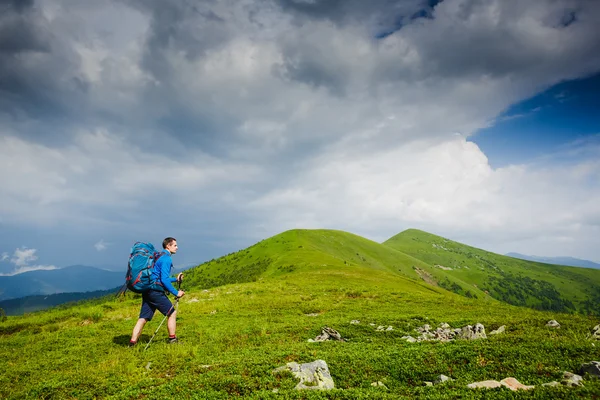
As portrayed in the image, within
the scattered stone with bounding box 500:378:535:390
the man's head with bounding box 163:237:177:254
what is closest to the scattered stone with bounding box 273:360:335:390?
the scattered stone with bounding box 500:378:535:390

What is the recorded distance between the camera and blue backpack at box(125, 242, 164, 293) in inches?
510

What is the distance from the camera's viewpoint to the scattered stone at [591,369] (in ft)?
24.8

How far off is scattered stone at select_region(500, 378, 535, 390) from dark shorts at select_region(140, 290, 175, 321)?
43.3 feet

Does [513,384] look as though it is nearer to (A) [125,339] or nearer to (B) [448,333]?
(B) [448,333]

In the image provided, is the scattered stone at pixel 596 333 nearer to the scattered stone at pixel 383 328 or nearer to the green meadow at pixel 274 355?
the green meadow at pixel 274 355

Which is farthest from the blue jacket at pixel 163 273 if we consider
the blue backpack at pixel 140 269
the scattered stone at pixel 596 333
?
the scattered stone at pixel 596 333

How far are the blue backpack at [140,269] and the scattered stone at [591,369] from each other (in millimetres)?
15621

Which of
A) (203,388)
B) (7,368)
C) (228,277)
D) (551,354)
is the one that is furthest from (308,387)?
(228,277)

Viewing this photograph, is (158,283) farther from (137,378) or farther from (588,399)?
(588,399)

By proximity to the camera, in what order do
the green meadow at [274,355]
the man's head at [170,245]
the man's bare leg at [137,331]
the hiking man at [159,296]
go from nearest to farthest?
the green meadow at [274,355], the man's bare leg at [137,331], the hiking man at [159,296], the man's head at [170,245]

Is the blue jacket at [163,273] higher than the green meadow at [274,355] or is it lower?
higher

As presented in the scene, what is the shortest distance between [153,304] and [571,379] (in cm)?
1537

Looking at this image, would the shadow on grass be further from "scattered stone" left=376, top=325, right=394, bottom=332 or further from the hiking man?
"scattered stone" left=376, top=325, right=394, bottom=332

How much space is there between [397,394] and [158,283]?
36.0 ft
